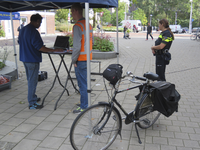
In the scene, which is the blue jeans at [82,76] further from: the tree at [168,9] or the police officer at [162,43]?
the tree at [168,9]

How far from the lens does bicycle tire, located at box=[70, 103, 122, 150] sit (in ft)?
8.99

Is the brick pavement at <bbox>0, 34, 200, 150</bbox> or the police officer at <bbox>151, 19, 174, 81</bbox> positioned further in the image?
the police officer at <bbox>151, 19, 174, 81</bbox>

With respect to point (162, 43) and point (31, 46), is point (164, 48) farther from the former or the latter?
point (31, 46)

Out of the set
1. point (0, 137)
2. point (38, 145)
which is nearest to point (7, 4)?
point (0, 137)

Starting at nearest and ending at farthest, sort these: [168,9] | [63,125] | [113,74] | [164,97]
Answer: [113,74] < [164,97] < [63,125] < [168,9]

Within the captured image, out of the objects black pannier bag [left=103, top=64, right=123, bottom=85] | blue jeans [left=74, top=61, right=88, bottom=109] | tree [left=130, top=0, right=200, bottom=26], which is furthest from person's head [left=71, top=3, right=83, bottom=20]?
tree [left=130, top=0, right=200, bottom=26]

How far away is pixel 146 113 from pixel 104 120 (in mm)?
870

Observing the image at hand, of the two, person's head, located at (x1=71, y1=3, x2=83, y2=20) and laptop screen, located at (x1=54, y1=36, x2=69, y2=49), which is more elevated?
person's head, located at (x1=71, y1=3, x2=83, y2=20)

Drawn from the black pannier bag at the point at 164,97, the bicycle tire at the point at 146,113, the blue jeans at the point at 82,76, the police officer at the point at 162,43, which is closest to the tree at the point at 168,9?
the police officer at the point at 162,43

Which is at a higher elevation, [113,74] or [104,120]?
[113,74]

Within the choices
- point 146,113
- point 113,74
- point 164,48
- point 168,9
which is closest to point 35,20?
point 113,74

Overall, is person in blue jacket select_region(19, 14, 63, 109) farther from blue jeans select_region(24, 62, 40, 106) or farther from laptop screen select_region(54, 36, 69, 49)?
laptop screen select_region(54, 36, 69, 49)

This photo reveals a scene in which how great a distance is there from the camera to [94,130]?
113 inches

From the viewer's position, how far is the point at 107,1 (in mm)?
3447
